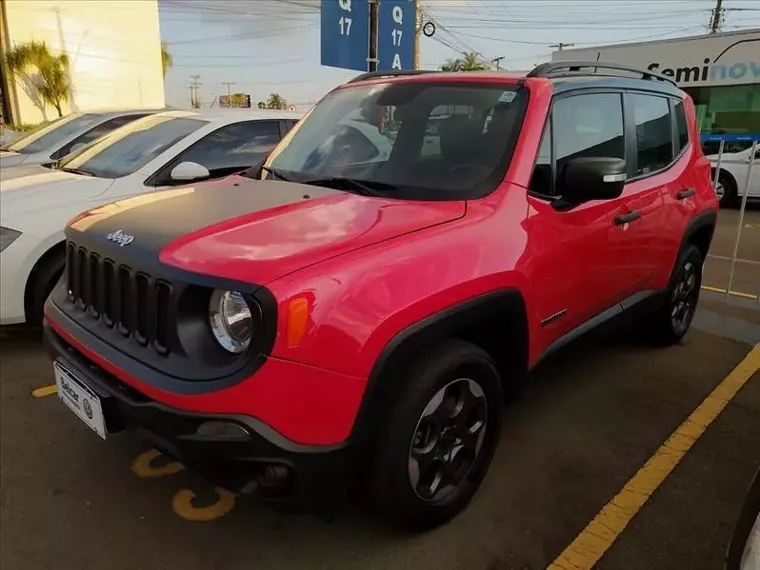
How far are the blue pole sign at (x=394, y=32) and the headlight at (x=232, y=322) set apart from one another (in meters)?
7.85

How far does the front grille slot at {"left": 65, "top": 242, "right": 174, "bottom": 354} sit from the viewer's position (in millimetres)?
2031

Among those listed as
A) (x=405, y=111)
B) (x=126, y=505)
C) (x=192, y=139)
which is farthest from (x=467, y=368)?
(x=192, y=139)

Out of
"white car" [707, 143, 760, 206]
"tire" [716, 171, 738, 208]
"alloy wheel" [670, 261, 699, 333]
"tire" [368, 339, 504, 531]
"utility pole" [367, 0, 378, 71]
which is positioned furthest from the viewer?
"tire" [716, 171, 738, 208]

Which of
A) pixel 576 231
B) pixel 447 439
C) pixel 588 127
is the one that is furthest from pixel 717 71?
pixel 447 439

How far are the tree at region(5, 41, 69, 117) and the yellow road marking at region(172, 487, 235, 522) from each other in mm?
31042

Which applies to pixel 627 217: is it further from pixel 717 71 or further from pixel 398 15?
pixel 717 71

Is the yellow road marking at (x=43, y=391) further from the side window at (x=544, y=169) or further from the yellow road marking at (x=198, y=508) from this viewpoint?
the side window at (x=544, y=169)

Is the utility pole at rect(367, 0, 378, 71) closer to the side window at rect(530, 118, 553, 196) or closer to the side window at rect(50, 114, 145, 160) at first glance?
the side window at rect(50, 114, 145, 160)

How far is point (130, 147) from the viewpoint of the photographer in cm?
500

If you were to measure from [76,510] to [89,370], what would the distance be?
767 mm

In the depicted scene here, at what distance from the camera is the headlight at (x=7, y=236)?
3.88 metres

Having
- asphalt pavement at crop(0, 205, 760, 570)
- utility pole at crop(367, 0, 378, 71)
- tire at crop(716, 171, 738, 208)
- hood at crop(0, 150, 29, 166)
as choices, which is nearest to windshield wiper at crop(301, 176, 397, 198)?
asphalt pavement at crop(0, 205, 760, 570)

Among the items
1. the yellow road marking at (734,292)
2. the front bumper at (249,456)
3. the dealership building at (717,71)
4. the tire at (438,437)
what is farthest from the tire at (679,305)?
the dealership building at (717,71)

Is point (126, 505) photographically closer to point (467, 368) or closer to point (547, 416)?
point (467, 368)
